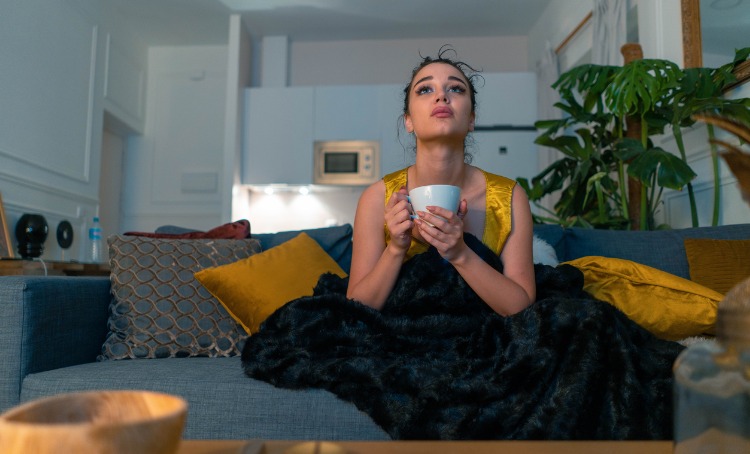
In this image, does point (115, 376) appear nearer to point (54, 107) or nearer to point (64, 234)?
point (64, 234)

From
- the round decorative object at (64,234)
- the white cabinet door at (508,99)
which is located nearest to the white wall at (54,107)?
the round decorative object at (64,234)

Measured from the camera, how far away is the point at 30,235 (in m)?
3.83

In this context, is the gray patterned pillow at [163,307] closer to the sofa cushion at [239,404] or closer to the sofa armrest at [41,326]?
the sofa armrest at [41,326]

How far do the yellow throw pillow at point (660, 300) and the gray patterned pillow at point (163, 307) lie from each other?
1128 mm

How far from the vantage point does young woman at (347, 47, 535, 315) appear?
1360 millimetres

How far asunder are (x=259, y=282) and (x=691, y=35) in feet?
8.10

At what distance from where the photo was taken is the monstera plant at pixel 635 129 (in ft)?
7.92

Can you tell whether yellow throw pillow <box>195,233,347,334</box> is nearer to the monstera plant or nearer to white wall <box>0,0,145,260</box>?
the monstera plant

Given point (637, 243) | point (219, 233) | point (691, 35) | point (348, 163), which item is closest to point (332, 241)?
point (219, 233)

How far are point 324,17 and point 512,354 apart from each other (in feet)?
16.0

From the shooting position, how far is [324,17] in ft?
17.9

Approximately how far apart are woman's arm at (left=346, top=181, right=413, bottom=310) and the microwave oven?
3617 millimetres

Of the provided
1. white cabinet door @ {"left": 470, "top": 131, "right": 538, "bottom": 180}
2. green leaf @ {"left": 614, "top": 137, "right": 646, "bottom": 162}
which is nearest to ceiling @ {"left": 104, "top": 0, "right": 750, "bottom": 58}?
white cabinet door @ {"left": 470, "top": 131, "right": 538, "bottom": 180}

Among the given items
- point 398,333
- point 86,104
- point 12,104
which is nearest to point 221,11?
point 86,104
